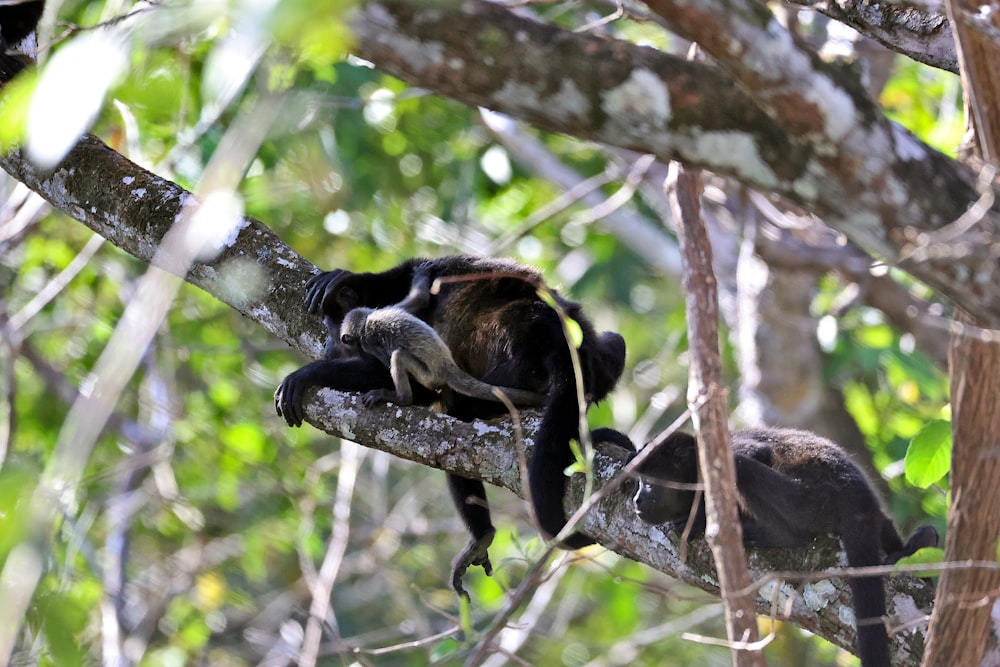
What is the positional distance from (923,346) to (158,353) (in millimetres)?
5297

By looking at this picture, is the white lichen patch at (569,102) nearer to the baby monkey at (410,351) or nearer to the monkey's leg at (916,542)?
the baby monkey at (410,351)

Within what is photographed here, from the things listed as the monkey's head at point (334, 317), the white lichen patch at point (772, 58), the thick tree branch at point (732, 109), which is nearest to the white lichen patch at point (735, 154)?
the thick tree branch at point (732, 109)

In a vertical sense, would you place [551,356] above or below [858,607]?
below

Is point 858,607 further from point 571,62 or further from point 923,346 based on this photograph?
point 923,346

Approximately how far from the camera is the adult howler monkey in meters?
3.55

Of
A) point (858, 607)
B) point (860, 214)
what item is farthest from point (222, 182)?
point (858, 607)

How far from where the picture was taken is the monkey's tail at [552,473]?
3104mm

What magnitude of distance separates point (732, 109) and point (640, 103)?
0.53ft

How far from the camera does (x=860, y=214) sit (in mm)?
1834

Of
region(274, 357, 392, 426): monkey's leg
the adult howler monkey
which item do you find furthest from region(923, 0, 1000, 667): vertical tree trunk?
region(274, 357, 392, 426): monkey's leg

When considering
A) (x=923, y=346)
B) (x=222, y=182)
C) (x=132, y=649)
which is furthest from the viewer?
(x=923, y=346)

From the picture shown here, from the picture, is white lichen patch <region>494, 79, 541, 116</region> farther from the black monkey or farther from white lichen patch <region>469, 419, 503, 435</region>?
the black monkey

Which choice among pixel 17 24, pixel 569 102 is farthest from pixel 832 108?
pixel 17 24

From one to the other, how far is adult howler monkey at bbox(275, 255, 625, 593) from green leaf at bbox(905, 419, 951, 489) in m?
0.96
